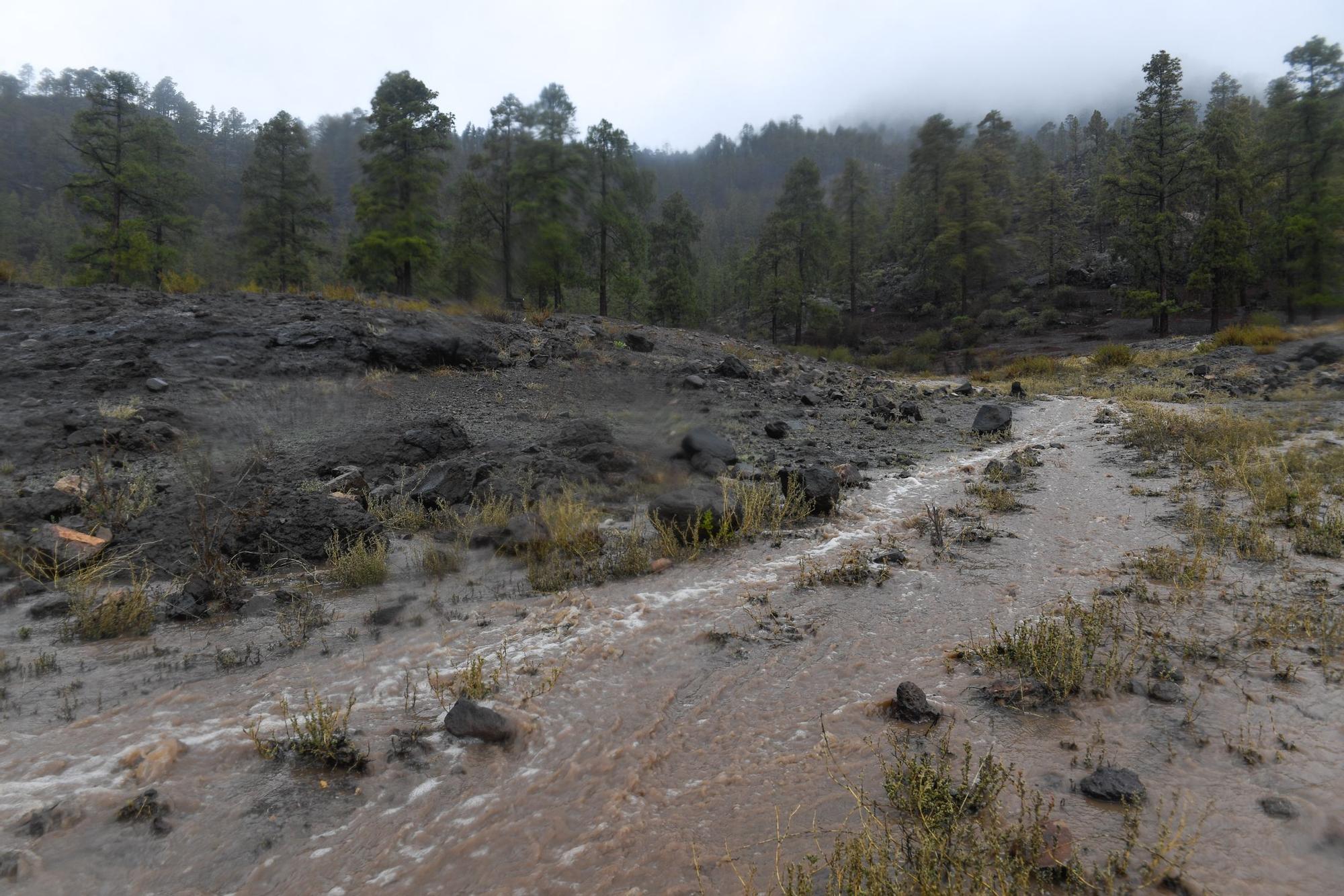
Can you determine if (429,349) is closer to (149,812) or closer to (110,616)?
(110,616)

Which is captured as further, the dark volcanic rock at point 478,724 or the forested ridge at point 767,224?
the forested ridge at point 767,224

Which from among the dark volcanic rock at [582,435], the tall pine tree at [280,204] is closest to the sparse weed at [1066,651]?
the dark volcanic rock at [582,435]

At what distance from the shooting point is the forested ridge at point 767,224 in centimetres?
2400

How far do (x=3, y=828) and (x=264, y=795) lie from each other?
90cm

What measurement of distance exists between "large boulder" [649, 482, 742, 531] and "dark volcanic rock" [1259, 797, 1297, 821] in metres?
4.18

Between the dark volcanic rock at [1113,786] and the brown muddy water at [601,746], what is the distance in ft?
0.18

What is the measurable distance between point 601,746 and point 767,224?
4588 centimetres

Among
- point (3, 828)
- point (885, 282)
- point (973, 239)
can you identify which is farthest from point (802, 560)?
point (885, 282)

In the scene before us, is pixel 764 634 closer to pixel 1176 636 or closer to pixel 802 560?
pixel 802 560

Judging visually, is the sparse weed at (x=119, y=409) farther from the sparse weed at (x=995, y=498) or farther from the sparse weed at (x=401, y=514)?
the sparse weed at (x=995, y=498)

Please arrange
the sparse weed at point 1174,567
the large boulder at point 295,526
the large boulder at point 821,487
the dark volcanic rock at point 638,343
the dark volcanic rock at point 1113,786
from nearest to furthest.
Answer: the dark volcanic rock at point 1113,786, the sparse weed at point 1174,567, the large boulder at point 295,526, the large boulder at point 821,487, the dark volcanic rock at point 638,343

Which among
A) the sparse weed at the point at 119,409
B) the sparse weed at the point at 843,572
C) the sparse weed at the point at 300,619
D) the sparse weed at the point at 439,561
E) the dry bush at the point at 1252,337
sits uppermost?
the dry bush at the point at 1252,337

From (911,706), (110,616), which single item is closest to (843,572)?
(911,706)

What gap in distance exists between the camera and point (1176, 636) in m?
3.81
